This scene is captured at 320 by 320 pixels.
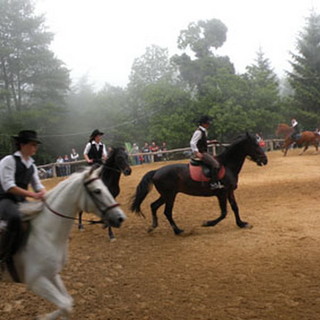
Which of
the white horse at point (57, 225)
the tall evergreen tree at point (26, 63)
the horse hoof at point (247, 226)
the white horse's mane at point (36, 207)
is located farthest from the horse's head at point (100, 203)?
the tall evergreen tree at point (26, 63)

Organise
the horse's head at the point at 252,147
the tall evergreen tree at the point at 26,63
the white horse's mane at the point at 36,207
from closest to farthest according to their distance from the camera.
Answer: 1. the white horse's mane at the point at 36,207
2. the horse's head at the point at 252,147
3. the tall evergreen tree at the point at 26,63

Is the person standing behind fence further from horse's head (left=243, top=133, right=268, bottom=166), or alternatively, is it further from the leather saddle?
horse's head (left=243, top=133, right=268, bottom=166)

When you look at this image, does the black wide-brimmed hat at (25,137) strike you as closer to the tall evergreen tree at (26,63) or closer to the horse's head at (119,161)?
the horse's head at (119,161)

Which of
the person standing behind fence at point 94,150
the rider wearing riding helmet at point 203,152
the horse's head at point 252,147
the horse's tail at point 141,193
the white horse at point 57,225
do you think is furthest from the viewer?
the person standing behind fence at point 94,150

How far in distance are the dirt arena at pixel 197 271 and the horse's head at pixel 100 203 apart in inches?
55.1

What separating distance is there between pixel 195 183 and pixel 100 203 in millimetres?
4596

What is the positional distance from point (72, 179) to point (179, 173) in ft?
14.9

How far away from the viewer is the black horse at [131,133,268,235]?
7910mm

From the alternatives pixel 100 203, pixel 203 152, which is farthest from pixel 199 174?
pixel 100 203

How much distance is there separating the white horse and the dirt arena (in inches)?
37.5

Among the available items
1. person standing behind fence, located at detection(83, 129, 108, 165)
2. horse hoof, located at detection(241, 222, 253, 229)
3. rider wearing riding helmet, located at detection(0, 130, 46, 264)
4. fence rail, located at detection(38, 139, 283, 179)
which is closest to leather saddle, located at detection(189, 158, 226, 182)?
horse hoof, located at detection(241, 222, 253, 229)

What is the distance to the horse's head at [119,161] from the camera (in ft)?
25.5

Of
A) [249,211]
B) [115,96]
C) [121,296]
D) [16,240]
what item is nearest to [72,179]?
[16,240]

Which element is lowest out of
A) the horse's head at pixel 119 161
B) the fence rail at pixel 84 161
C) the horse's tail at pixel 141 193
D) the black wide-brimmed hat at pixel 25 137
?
the fence rail at pixel 84 161
